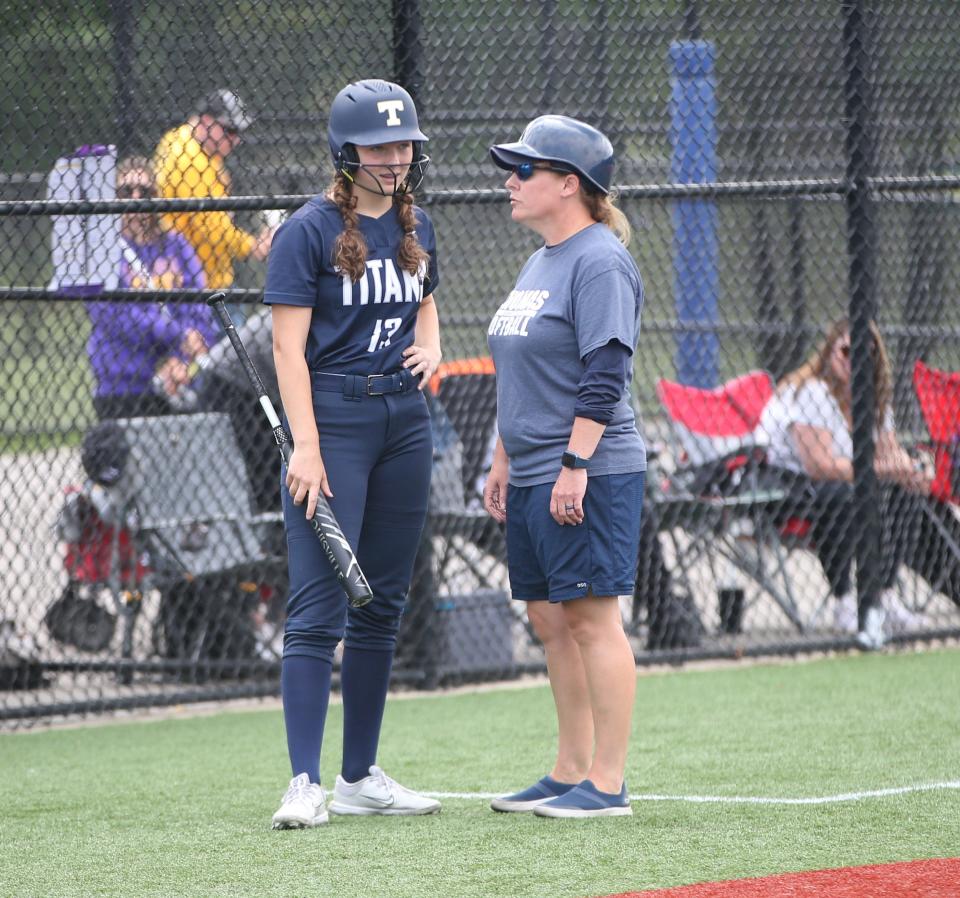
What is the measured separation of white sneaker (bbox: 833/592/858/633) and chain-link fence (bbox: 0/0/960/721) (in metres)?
0.01

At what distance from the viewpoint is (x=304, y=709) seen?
416 centimetres

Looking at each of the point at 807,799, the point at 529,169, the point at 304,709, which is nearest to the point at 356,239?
the point at 529,169

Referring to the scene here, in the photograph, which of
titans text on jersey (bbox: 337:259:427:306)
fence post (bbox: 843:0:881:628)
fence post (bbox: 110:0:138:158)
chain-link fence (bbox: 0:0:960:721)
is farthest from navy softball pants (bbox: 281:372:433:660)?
fence post (bbox: 843:0:881:628)

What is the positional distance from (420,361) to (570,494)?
1.95 feet

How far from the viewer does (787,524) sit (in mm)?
7855

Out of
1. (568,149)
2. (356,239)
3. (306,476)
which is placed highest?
(568,149)

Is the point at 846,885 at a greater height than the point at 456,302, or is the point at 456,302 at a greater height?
the point at 456,302

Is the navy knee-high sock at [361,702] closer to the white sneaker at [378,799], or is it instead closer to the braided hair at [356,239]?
the white sneaker at [378,799]

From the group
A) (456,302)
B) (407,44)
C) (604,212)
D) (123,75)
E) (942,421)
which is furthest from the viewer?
(456,302)

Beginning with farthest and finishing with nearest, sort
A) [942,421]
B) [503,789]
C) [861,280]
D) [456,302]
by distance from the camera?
[456,302] < [942,421] < [861,280] < [503,789]

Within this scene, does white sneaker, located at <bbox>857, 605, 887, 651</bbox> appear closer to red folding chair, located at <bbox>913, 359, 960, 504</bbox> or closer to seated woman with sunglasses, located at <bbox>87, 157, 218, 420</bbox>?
red folding chair, located at <bbox>913, 359, 960, 504</bbox>

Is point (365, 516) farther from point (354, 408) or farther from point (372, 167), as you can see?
point (372, 167)

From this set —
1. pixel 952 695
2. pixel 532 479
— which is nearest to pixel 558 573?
pixel 532 479

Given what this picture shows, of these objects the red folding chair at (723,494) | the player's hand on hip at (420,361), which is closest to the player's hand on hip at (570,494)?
the player's hand on hip at (420,361)
